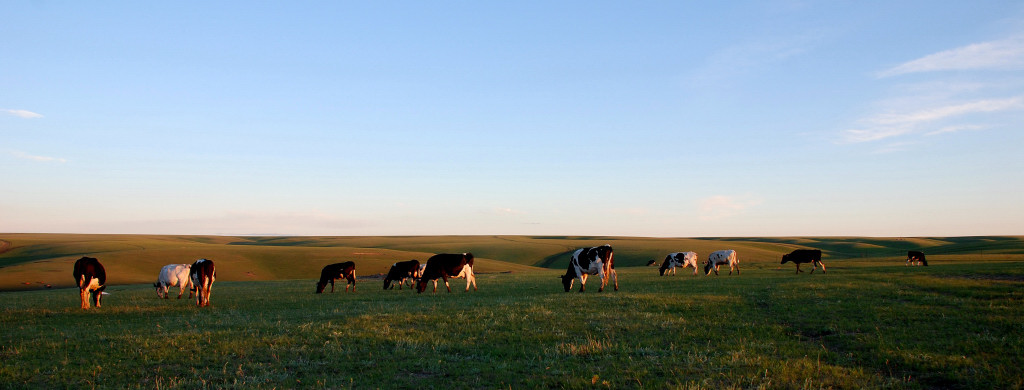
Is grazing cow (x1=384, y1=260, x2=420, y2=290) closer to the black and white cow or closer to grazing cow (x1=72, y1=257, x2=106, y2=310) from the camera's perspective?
the black and white cow

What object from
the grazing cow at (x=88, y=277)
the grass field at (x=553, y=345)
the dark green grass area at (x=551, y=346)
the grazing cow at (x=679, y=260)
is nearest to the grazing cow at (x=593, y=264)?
the grass field at (x=553, y=345)

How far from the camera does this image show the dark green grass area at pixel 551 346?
8.49m

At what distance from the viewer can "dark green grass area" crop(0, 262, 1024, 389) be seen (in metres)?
8.49

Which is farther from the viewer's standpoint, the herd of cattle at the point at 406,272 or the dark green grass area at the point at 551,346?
the herd of cattle at the point at 406,272

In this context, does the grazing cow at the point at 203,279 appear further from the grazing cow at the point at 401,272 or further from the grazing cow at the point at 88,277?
the grazing cow at the point at 401,272

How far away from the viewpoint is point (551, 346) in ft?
35.8

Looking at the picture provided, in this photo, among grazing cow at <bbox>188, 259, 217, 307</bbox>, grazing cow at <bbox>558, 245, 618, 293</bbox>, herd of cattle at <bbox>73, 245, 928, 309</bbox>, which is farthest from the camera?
grazing cow at <bbox>558, 245, 618, 293</bbox>

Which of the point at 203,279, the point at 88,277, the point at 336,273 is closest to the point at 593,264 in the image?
the point at 336,273

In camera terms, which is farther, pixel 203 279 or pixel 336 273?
pixel 336 273

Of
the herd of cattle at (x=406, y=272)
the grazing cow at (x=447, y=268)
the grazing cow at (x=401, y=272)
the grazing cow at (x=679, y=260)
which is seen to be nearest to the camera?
the herd of cattle at (x=406, y=272)

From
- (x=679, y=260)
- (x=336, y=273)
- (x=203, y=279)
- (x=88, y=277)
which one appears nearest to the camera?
(x=88, y=277)

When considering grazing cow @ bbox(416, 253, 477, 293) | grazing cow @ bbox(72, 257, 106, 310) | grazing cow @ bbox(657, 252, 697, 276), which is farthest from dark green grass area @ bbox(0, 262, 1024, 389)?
grazing cow @ bbox(657, 252, 697, 276)

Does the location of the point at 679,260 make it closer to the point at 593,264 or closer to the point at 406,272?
the point at 593,264

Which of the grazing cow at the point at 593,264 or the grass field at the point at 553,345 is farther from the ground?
the grazing cow at the point at 593,264
